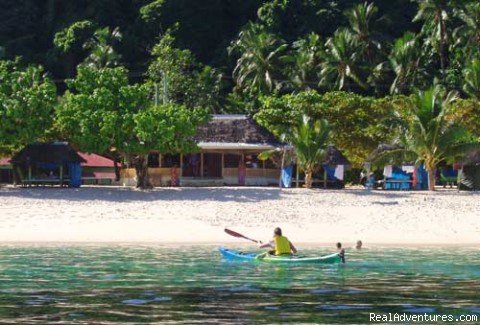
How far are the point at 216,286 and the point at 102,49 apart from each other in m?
48.9

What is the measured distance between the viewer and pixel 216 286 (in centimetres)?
2122

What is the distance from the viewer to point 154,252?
94.3ft

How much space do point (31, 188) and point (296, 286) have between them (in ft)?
77.8

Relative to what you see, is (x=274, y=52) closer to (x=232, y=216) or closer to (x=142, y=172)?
(x=142, y=172)

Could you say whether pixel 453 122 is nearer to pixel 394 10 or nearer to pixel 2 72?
pixel 2 72

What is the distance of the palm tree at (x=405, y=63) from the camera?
65875 millimetres

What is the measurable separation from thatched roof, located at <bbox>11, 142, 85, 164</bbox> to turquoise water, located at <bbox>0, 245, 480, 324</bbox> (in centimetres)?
1628

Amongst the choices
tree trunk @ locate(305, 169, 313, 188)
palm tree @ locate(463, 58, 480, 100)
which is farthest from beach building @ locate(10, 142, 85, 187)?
palm tree @ locate(463, 58, 480, 100)

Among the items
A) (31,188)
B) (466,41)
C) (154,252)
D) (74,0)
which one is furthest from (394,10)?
(154,252)

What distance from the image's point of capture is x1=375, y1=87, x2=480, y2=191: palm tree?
43.2m

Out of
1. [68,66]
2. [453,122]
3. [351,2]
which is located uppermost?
[351,2]

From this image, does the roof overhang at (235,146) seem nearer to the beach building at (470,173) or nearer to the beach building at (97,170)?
the beach building at (97,170)

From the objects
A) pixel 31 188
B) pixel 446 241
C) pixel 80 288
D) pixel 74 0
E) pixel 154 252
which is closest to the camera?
pixel 80 288

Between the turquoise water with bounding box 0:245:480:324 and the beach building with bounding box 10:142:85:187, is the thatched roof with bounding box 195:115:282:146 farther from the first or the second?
the turquoise water with bounding box 0:245:480:324
